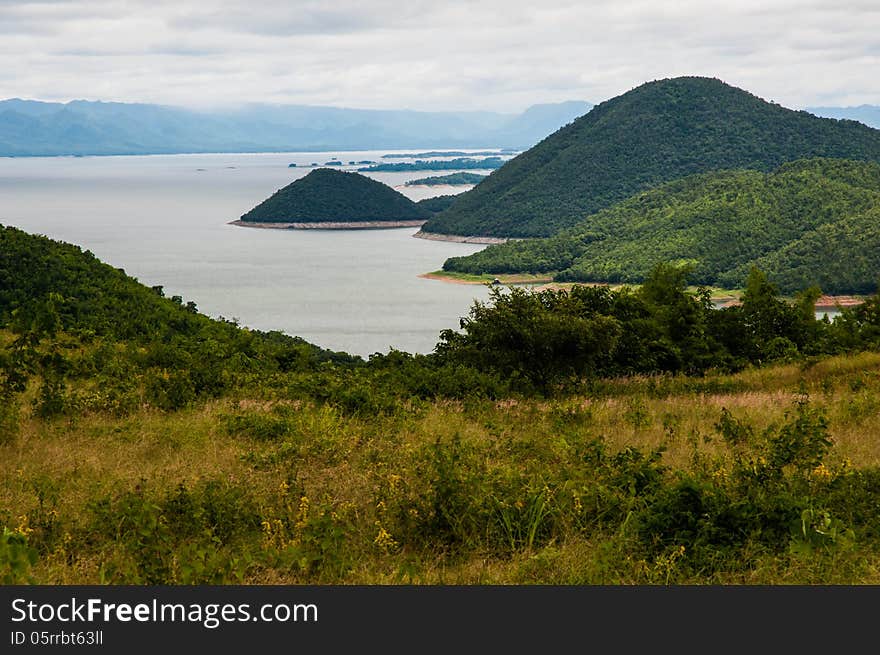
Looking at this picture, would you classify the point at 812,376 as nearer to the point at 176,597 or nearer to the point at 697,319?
the point at 697,319

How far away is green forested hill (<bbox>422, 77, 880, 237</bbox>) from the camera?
537ft

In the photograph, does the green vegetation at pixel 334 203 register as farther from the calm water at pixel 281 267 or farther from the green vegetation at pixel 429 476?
the green vegetation at pixel 429 476

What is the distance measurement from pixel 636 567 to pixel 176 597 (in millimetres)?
2890

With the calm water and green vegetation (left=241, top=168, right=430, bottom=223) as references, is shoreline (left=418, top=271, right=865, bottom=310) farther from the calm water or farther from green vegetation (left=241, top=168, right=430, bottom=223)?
green vegetation (left=241, top=168, right=430, bottom=223)

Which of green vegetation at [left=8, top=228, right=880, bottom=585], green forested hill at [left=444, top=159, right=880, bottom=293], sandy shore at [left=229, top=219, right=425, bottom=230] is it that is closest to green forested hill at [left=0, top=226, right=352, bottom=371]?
green vegetation at [left=8, top=228, right=880, bottom=585]

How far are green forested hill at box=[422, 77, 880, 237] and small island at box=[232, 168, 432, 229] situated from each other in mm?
11995

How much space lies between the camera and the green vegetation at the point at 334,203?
167000 millimetres

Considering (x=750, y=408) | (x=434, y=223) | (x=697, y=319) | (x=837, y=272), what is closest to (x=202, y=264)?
(x=434, y=223)

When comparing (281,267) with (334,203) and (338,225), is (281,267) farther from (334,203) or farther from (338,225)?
(334,203)

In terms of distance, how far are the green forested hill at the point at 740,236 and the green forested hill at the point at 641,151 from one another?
2327cm

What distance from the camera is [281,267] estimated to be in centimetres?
11088

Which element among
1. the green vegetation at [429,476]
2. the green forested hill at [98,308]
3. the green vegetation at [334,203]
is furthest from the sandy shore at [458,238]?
the green vegetation at [429,476]

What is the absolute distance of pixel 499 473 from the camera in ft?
25.8

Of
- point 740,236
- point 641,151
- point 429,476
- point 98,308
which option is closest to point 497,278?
point 740,236
